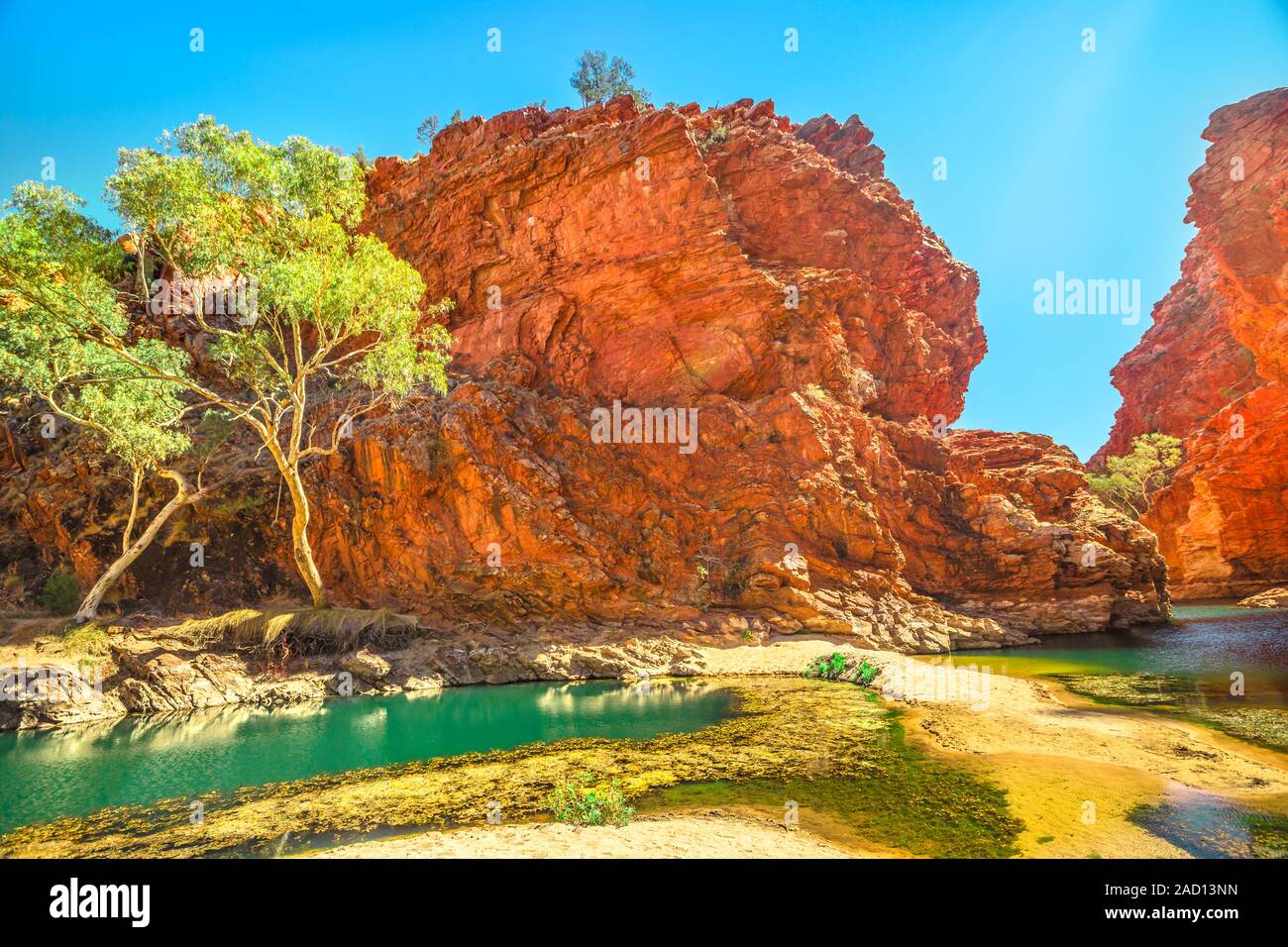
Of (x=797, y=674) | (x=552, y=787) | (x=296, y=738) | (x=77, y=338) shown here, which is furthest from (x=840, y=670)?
(x=77, y=338)

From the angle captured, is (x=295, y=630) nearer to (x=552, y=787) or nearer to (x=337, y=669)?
(x=337, y=669)

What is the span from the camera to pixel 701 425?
31.6 metres

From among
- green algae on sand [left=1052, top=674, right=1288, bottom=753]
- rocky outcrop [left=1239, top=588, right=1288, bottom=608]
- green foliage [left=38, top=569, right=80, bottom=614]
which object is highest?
green foliage [left=38, top=569, right=80, bottom=614]

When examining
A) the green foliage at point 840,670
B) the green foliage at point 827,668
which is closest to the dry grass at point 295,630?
the green foliage at point 827,668

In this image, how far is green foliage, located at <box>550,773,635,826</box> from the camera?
8031 mm

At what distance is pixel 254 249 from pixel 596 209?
19883 millimetres

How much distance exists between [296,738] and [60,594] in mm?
17169

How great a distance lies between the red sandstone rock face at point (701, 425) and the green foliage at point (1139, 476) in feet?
58.5

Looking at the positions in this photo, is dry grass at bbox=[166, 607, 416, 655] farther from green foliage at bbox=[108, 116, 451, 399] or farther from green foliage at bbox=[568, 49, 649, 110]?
green foliage at bbox=[568, 49, 649, 110]

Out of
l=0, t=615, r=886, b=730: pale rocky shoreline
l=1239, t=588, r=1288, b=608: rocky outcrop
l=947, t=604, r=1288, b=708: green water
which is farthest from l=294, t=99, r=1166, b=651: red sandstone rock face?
l=1239, t=588, r=1288, b=608: rocky outcrop

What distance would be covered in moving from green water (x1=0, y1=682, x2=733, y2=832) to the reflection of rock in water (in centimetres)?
846

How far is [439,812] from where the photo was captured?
9.02 metres
